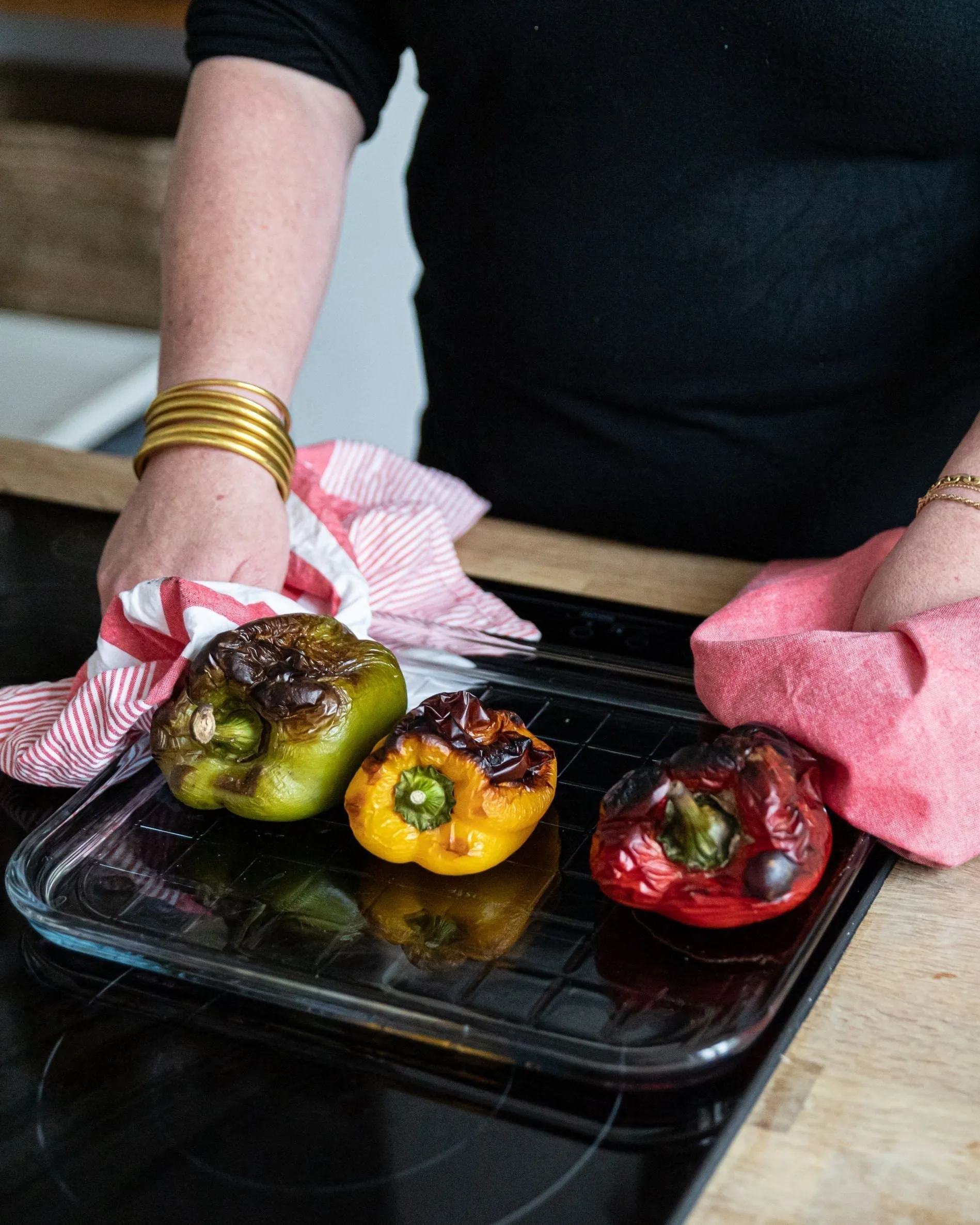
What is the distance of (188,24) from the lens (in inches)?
41.1

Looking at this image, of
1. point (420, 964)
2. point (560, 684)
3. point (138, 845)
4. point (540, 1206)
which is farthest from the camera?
point (560, 684)

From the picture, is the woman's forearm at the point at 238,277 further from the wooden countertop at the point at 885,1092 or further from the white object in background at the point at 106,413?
the white object in background at the point at 106,413

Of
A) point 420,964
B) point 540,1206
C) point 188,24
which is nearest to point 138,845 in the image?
point 420,964

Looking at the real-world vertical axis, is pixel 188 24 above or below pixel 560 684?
above

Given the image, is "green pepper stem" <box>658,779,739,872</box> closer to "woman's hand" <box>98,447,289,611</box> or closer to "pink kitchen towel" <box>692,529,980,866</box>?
"pink kitchen towel" <box>692,529,980,866</box>

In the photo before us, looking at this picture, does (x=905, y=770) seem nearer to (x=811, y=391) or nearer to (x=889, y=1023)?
(x=889, y=1023)

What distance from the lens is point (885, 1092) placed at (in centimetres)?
54

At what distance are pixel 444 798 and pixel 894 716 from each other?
0.74ft

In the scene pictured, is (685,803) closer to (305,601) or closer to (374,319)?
(305,601)

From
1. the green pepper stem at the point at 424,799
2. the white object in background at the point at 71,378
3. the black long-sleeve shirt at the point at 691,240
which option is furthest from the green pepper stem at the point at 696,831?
the white object in background at the point at 71,378

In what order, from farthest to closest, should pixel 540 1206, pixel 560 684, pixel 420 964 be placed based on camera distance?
pixel 560 684
pixel 420 964
pixel 540 1206

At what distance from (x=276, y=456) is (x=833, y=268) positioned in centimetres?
42

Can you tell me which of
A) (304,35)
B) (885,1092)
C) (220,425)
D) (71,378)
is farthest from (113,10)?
(885,1092)

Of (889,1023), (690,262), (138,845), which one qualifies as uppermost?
(690,262)
